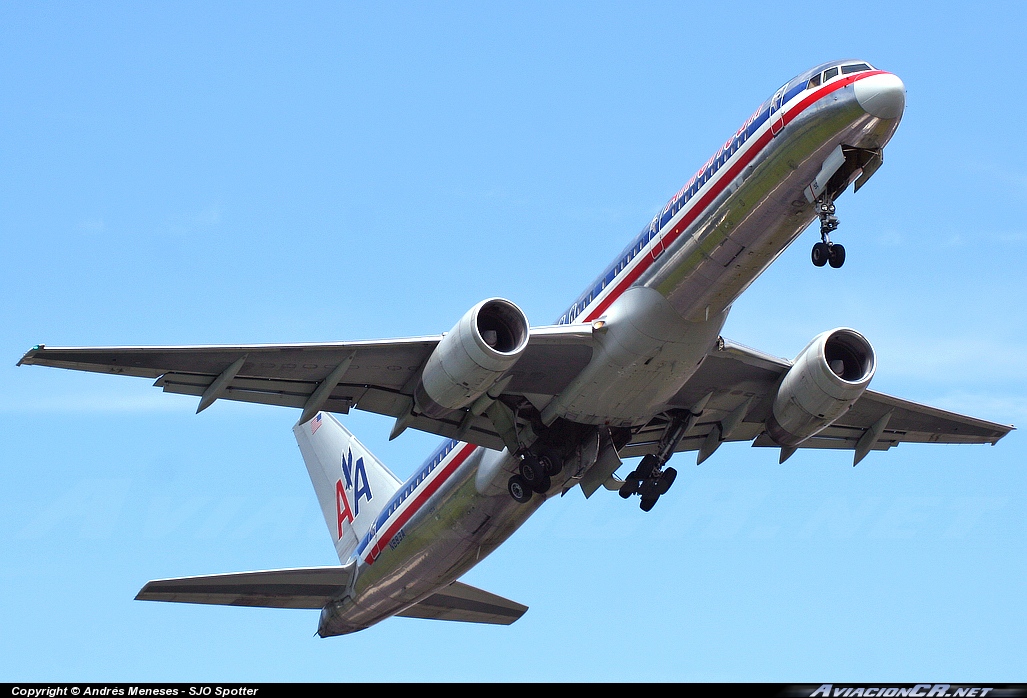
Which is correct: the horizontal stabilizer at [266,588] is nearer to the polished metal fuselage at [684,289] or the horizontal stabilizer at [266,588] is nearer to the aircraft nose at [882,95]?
the polished metal fuselage at [684,289]

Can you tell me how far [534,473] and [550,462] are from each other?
0.43m

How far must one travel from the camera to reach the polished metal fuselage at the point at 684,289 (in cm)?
2258

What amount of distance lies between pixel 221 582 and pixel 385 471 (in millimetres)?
5755

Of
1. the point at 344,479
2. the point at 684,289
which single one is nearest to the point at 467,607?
the point at 344,479

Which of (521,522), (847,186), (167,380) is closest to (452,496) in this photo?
(521,522)

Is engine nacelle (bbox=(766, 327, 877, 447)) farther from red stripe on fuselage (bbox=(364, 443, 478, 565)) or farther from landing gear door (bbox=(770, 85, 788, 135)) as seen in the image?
red stripe on fuselage (bbox=(364, 443, 478, 565))

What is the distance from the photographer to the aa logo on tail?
33875mm

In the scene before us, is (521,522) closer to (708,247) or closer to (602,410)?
(602,410)

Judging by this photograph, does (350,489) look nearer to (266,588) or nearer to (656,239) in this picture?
(266,588)

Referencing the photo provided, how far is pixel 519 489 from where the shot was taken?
26.8m

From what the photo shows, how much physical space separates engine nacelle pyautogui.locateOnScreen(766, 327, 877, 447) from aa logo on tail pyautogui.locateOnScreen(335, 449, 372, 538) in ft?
37.3

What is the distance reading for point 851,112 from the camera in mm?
21875

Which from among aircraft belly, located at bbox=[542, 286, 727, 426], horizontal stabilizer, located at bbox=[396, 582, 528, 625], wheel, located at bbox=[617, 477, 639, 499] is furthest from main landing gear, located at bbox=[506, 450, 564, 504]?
horizontal stabilizer, located at bbox=[396, 582, 528, 625]

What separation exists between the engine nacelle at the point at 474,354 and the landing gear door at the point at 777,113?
549cm
